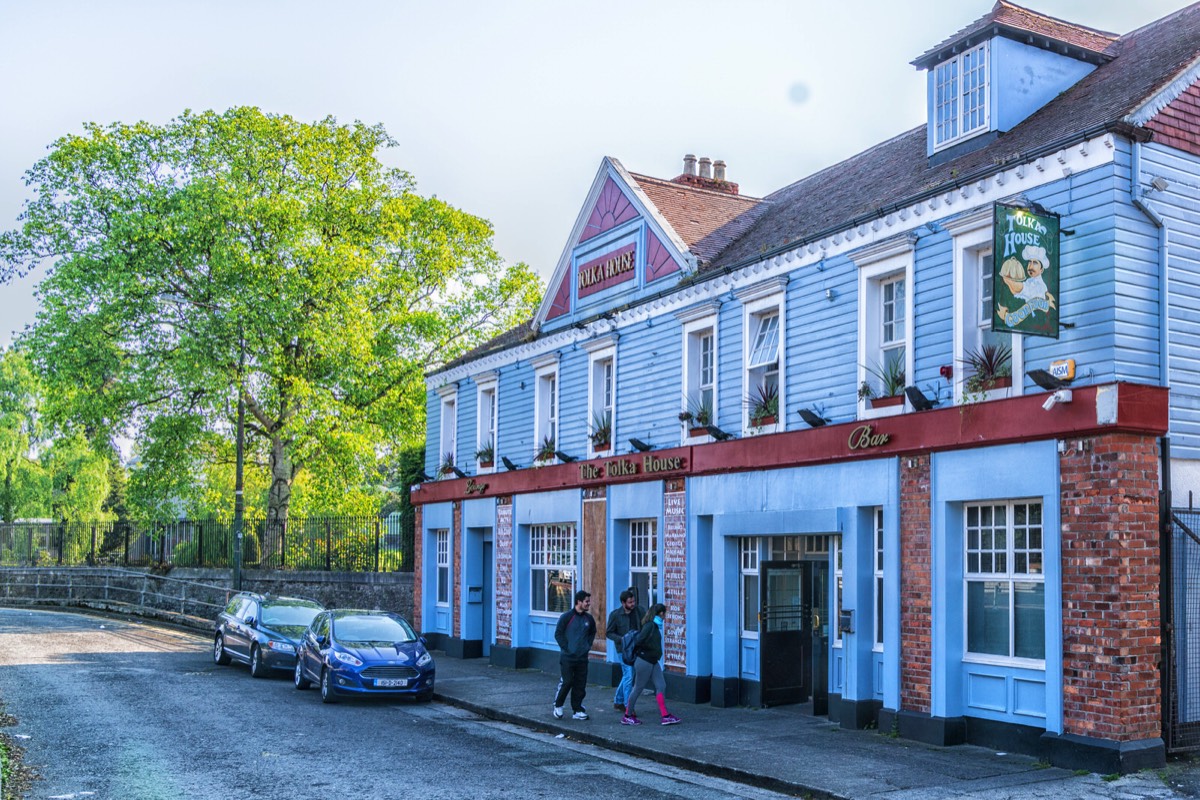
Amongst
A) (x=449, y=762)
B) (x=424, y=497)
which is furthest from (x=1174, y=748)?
(x=424, y=497)

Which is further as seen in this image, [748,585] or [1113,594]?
[748,585]

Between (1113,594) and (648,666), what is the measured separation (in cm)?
613

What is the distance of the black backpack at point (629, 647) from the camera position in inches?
620

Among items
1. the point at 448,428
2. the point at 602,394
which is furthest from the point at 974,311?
the point at 448,428

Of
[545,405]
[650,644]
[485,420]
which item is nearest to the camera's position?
[650,644]

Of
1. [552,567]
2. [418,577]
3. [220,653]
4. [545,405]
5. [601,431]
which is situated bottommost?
[220,653]

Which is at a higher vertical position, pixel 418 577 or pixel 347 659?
pixel 418 577

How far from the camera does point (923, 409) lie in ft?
45.8

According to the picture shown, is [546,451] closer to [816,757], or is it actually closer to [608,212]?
[608,212]

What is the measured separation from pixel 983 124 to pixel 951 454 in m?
4.83

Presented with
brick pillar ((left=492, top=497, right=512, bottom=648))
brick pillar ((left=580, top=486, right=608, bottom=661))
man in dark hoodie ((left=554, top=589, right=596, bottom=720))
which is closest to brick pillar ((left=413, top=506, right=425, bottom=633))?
brick pillar ((left=492, top=497, right=512, bottom=648))

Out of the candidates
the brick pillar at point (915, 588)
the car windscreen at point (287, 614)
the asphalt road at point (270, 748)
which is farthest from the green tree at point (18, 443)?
the brick pillar at point (915, 588)

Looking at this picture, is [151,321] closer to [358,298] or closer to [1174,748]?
[358,298]

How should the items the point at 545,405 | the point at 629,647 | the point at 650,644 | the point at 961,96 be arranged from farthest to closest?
1. the point at 545,405
2. the point at 961,96
3. the point at 629,647
4. the point at 650,644
